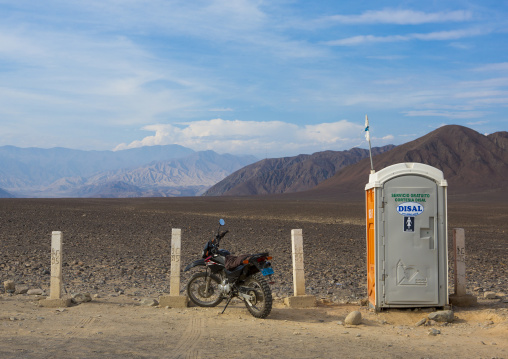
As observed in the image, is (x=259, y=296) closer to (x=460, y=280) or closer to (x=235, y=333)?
(x=235, y=333)

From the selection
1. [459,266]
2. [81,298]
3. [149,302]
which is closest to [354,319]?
[459,266]

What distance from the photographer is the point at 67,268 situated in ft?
47.6

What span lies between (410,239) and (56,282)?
19.6ft

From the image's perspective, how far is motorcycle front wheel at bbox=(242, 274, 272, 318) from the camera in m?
8.75

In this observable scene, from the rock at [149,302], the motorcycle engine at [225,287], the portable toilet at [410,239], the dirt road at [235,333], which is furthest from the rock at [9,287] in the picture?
the portable toilet at [410,239]

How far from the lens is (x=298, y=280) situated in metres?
9.90

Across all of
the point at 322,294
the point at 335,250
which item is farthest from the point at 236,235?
the point at 322,294

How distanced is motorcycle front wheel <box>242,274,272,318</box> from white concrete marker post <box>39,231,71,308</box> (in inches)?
124

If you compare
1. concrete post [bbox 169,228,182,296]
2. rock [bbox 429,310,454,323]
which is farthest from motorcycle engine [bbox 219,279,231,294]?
rock [bbox 429,310,454,323]

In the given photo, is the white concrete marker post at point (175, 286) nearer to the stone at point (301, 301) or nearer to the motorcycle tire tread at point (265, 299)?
the motorcycle tire tread at point (265, 299)

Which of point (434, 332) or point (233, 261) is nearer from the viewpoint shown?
point (434, 332)

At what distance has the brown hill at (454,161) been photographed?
393 ft

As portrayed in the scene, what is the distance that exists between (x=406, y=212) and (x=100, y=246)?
13.6 m

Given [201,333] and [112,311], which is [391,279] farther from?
Result: [112,311]
